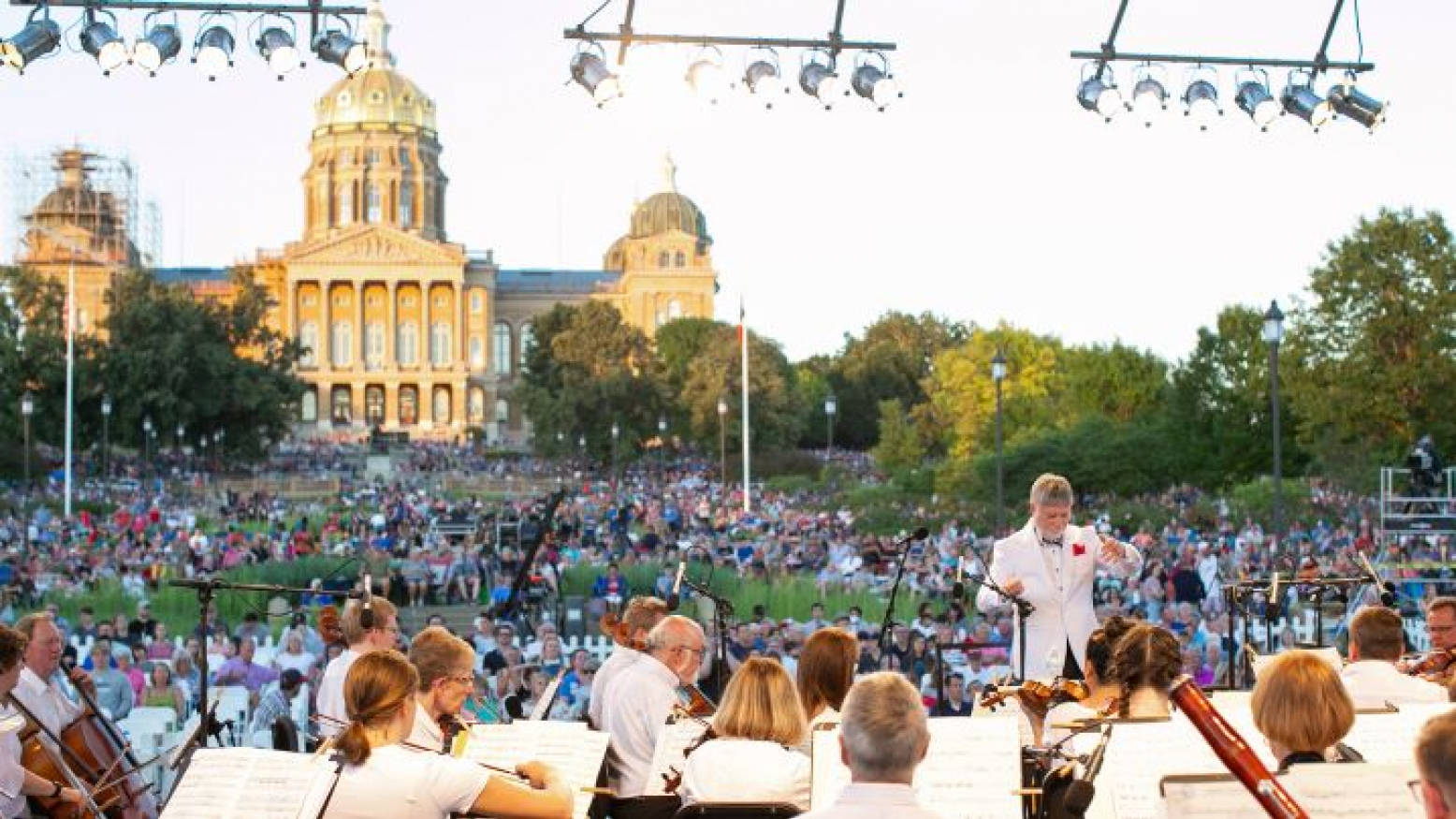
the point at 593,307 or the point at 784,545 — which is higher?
the point at 593,307

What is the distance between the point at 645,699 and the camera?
8.20 meters

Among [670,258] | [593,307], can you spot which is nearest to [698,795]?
[593,307]

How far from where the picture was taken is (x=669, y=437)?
8206 cm

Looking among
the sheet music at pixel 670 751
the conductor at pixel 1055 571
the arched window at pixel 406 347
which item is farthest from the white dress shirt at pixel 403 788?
the arched window at pixel 406 347

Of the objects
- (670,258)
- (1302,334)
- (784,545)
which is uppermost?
(670,258)

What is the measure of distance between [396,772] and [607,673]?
9.97ft

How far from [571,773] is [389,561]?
81.2 ft

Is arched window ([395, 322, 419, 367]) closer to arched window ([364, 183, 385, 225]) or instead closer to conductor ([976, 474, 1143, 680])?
arched window ([364, 183, 385, 225])

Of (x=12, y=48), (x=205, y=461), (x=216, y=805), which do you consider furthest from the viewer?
(x=205, y=461)

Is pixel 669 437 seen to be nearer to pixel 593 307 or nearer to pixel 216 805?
pixel 593 307

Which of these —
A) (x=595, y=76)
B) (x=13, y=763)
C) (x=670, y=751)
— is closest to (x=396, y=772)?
(x=670, y=751)

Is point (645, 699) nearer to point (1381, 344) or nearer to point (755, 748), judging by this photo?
point (755, 748)

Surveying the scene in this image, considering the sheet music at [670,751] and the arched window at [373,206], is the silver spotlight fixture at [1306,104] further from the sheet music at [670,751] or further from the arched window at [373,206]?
the arched window at [373,206]

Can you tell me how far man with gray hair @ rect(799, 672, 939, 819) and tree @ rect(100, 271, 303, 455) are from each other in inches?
2725
